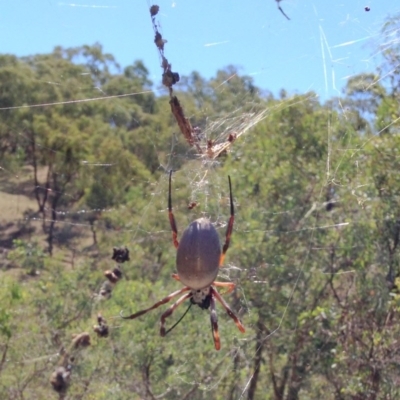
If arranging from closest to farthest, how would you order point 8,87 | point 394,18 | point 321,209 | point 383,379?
1. point 394,18
2. point 383,379
3. point 321,209
4. point 8,87

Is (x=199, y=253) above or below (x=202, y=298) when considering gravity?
above

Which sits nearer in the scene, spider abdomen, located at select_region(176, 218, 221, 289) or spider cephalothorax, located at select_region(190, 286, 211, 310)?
spider abdomen, located at select_region(176, 218, 221, 289)

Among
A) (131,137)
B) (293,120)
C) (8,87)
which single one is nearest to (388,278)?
(293,120)

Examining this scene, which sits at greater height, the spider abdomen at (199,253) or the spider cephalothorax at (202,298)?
the spider abdomen at (199,253)

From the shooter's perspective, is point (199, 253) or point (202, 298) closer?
point (199, 253)

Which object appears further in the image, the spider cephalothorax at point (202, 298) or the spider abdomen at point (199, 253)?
the spider cephalothorax at point (202, 298)

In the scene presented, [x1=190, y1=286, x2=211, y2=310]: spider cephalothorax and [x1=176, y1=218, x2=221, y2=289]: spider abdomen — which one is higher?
[x1=176, y1=218, x2=221, y2=289]: spider abdomen

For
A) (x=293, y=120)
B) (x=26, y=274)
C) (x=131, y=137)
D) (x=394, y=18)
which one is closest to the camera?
(x=394, y=18)

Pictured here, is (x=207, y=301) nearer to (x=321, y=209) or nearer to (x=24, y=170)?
(x=321, y=209)
